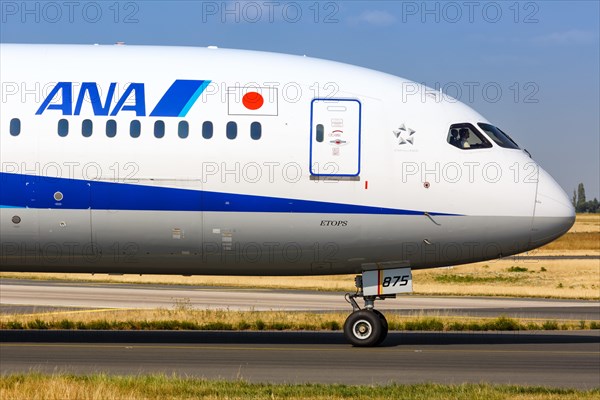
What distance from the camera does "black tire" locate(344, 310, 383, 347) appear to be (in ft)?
75.1

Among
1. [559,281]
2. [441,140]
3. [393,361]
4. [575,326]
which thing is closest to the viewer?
[393,361]

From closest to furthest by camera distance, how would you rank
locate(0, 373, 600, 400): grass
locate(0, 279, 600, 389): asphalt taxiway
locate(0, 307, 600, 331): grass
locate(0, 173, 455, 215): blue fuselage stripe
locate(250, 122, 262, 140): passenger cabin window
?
1. locate(0, 373, 600, 400): grass
2. locate(0, 279, 600, 389): asphalt taxiway
3. locate(0, 173, 455, 215): blue fuselage stripe
4. locate(250, 122, 262, 140): passenger cabin window
5. locate(0, 307, 600, 331): grass

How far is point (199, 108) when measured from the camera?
21.9 metres

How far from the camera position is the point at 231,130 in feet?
71.7

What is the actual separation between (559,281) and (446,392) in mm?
45751

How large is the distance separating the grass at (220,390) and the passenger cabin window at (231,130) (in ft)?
20.2

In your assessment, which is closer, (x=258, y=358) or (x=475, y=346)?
(x=258, y=358)

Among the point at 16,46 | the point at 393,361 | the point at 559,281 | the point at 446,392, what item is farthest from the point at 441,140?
the point at 559,281

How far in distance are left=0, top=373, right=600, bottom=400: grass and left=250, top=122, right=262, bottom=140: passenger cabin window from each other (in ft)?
20.6

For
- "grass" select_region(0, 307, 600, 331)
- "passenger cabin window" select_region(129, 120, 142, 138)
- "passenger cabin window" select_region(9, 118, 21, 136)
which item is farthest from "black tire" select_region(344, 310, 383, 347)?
"passenger cabin window" select_region(9, 118, 21, 136)

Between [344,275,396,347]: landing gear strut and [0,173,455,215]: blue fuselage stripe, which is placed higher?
[0,173,455,215]: blue fuselage stripe

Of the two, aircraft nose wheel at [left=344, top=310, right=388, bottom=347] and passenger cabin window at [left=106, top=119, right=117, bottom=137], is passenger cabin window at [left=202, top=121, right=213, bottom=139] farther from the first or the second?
aircraft nose wheel at [left=344, top=310, right=388, bottom=347]

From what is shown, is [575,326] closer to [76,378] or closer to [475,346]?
[475,346]

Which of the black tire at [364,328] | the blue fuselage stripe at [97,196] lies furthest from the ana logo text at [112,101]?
the black tire at [364,328]
